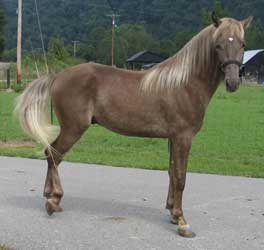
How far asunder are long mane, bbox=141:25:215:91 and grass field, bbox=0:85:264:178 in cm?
204

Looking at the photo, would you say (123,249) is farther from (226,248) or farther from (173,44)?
(173,44)

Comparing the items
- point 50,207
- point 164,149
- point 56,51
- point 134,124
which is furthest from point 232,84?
point 56,51

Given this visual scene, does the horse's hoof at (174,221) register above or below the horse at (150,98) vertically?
below

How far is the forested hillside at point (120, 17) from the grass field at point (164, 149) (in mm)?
23459

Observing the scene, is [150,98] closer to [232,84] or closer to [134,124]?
[134,124]

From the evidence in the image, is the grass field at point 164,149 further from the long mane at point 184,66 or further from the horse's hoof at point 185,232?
the horse's hoof at point 185,232

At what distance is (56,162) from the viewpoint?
6.19m

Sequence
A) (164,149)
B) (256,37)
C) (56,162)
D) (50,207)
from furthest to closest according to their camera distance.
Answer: (256,37), (164,149), (56,162), (50,207)

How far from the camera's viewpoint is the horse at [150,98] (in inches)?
217

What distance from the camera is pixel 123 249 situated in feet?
16.4

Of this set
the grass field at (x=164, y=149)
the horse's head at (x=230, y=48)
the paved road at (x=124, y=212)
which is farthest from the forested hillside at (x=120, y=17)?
the horse's head at (x=230, y=48)

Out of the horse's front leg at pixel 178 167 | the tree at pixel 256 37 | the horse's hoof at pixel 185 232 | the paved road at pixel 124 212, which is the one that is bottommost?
the tree at pixel 256 37

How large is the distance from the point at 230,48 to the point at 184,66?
60 cm

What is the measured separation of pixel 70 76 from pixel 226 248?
2480 millimetres
